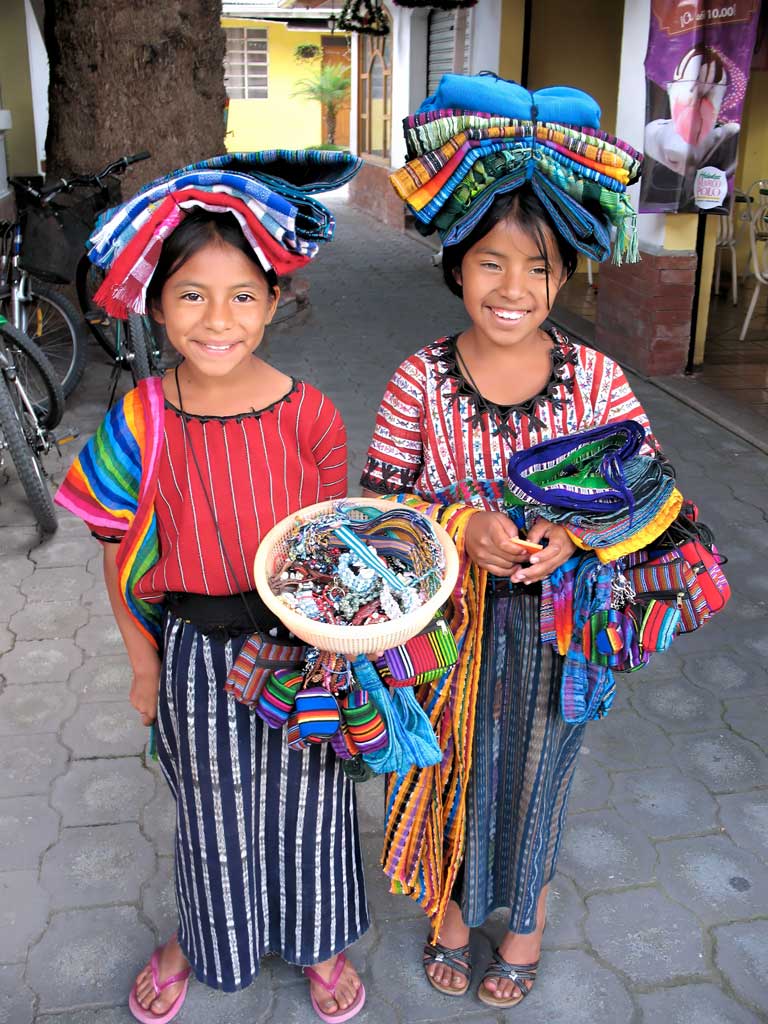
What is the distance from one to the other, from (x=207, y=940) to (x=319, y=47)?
25076mm

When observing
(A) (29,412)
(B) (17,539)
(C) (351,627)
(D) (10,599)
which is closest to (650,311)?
(A) (29,412)

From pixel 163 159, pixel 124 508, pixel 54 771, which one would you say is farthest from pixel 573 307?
pixel 124 508

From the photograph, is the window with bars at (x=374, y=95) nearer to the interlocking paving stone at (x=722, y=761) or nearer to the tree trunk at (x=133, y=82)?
the tree trunk at (x=133, y=82)

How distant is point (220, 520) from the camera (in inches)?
68.2

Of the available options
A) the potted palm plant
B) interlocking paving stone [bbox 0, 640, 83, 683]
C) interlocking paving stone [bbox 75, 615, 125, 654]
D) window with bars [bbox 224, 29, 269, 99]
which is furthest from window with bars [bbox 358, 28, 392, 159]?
interlocking paving stone [bbox 0, 640, 83, 683]

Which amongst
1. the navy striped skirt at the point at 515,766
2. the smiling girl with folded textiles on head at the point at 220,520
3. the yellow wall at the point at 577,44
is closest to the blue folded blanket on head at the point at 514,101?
the smiling girl with folded textiles on head at the point at 220,520

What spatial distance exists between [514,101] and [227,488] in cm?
83

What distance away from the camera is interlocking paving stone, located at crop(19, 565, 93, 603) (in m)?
3.89

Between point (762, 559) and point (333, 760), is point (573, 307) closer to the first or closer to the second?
point (762, 559)

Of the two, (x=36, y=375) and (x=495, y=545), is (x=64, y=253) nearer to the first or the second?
(x=36, y=375)

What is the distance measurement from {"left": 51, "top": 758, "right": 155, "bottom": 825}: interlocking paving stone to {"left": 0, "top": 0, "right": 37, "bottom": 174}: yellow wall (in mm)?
8819

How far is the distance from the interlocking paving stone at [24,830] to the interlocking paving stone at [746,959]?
174cm

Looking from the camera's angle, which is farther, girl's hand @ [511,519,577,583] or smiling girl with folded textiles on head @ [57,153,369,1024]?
girl's hand @ [511,519,577,583]

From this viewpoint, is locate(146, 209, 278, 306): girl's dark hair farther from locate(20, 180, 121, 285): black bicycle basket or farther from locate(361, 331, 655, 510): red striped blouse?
locate(20, 180, 121, 285): black bicycle basket
